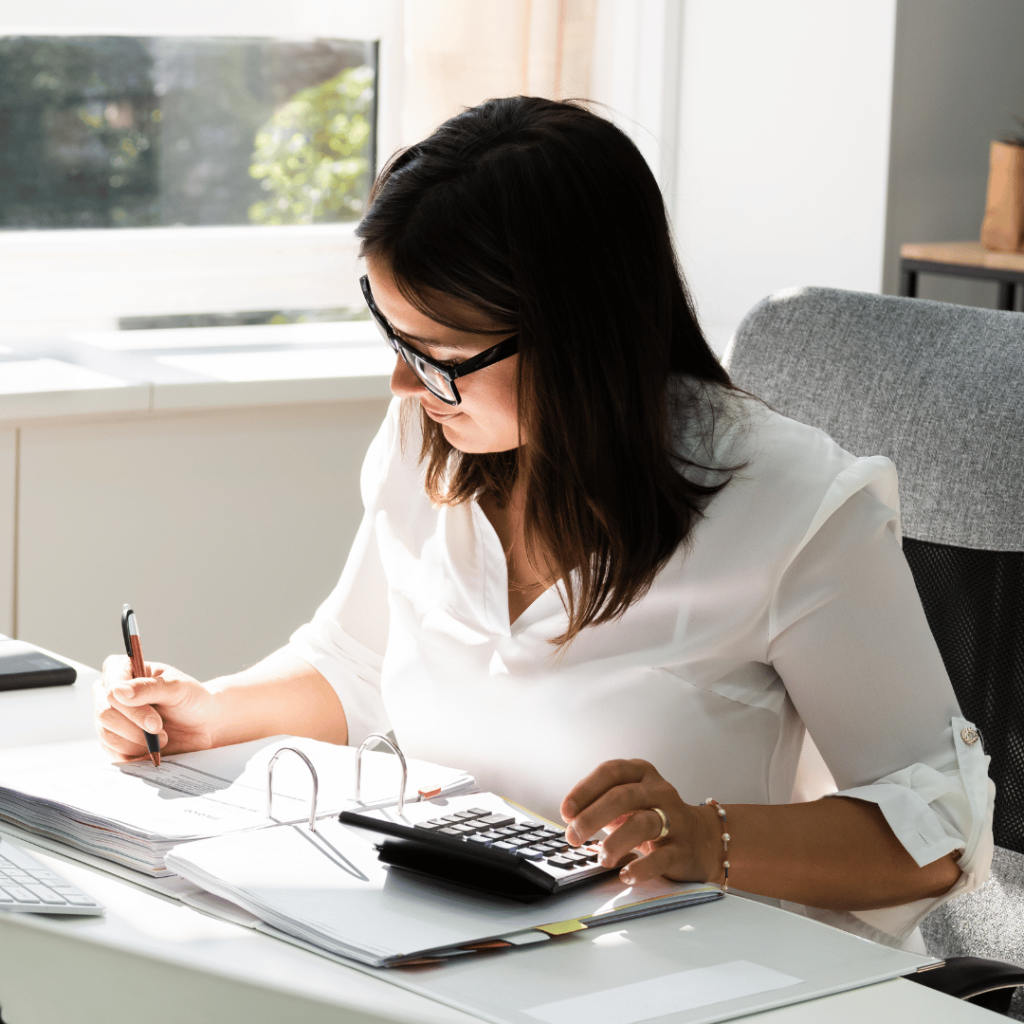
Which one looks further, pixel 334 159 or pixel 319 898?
pixel 334 159

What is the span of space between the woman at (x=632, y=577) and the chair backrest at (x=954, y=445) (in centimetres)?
18

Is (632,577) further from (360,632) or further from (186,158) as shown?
(186,158)

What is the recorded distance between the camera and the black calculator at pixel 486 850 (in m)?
0.90

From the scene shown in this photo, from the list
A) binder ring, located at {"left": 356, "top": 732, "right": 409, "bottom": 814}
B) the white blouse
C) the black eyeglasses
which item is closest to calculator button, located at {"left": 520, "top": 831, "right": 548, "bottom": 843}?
binder ring, located at {"left": 356, "top": 732, "right": 409, "bottom": 814}

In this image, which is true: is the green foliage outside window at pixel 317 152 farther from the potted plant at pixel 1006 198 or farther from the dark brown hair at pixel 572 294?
the dark brown hair at pixel 572 294

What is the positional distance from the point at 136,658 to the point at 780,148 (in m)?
2.03

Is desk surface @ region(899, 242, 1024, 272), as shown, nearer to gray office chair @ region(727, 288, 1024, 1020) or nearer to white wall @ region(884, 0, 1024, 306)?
white wall @ region(884, 0, 1024, 306)

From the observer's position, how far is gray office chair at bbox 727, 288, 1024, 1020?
132 centimetres

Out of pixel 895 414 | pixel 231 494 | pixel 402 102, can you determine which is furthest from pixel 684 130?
pixel 895 414

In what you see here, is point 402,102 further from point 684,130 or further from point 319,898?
point 319,898

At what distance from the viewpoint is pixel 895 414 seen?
139cm

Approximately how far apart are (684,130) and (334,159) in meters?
0.72

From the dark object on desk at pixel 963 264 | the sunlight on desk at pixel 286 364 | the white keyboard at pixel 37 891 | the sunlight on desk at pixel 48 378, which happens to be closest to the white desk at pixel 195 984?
the white keyboard at pixel 37 891

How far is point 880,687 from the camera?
113 centimetres
